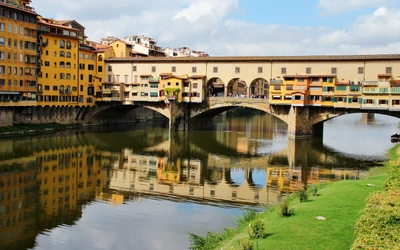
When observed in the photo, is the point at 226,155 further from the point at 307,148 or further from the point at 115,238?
the point at 115,238

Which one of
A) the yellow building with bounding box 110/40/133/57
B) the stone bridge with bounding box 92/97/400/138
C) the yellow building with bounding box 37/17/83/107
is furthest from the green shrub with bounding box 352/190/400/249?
the yellow building with bounding box 110/40/133/57

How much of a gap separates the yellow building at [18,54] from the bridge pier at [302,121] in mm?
33042

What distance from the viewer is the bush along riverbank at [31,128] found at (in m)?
48.3

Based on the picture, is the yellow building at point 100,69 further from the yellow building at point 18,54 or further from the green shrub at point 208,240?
the green shrub at point 208,240

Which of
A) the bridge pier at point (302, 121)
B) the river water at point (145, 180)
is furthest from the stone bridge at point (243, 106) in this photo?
the river water at point (145, 180)

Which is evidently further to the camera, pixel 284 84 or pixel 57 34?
pixel 57 34

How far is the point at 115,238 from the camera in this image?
17.2 meters

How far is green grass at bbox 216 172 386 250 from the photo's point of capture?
12227mm

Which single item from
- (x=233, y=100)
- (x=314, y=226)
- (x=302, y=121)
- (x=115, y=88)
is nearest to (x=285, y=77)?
(x=302, y=121)

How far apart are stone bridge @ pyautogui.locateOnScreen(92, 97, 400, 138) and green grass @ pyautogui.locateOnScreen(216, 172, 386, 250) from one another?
32963 millimetres

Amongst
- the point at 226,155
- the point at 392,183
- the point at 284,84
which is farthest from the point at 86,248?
the point at 284,84

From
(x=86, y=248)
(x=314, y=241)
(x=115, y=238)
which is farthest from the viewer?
(x=115, y=238)

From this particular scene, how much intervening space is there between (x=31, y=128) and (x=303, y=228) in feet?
150

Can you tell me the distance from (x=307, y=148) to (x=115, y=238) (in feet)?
99.1
